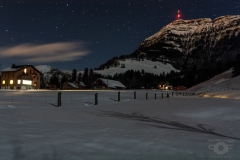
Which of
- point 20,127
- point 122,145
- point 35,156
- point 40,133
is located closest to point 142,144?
point 122,145

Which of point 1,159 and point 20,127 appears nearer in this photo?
point 1,159

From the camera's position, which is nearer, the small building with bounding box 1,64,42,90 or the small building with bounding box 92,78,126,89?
the small building with bounding box 1,64,42,90

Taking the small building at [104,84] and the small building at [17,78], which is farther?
the small building at [104,84]

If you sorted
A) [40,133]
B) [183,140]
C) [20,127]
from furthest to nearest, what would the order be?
[20,127]
[40,133]
[183,140]

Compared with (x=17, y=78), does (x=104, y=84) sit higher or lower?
lower

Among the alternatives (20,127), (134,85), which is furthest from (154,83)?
(20,127)

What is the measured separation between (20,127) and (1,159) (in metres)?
3.80

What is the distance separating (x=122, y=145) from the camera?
6.31 meters

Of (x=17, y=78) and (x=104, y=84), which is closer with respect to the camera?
(x=17, y=78)

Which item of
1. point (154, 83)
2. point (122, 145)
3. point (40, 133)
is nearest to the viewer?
point (122, 145)

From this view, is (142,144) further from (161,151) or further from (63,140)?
(63,140)

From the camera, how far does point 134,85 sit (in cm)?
16562

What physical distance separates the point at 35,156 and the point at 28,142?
1335 millimetres

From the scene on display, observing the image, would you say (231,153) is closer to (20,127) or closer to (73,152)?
(73,152)
